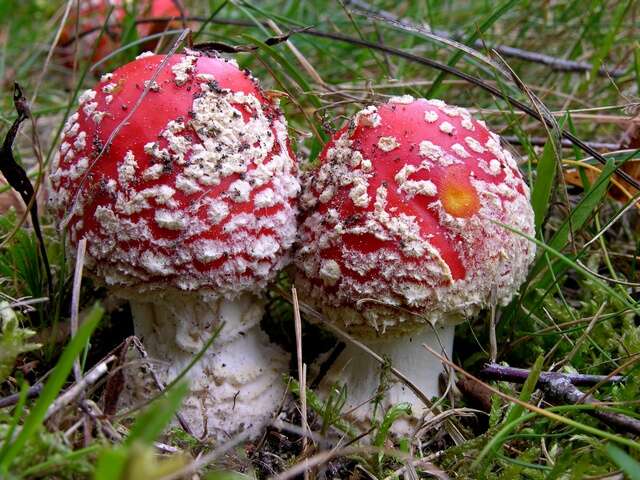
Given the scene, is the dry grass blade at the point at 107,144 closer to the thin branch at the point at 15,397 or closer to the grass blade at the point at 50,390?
the thin branch at the point at 15,397

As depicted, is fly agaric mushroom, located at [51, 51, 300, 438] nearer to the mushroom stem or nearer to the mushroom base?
the mushroom stem

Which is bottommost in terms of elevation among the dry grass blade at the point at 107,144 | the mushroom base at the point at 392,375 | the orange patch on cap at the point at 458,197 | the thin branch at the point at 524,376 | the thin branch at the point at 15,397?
the mushroom base at the point at 392,375

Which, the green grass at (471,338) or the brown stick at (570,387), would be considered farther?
the brown stick at (570,387)

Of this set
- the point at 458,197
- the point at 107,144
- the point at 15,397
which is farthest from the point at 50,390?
the point at 458,197

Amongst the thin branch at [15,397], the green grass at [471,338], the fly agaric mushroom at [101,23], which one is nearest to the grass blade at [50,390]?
the green grass at [471,338]

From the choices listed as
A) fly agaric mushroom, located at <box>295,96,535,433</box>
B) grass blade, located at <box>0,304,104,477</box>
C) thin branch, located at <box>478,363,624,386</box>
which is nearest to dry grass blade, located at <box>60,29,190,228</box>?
fly agaric mushroom, located at <box>295,96,535,433</box>

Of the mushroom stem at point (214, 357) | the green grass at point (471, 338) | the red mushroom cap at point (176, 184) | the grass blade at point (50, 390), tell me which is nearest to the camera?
the grass blade at point (50, 390)

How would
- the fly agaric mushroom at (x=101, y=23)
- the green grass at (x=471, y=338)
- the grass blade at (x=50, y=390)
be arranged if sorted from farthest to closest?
the fly agaric mushroom at (x=101, y=23)
the green grass at (x=471, y=338)
the grass blade at (x=50, y=390)
